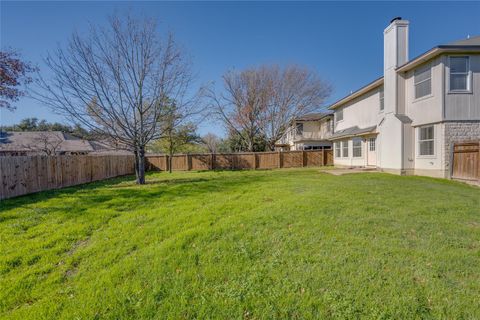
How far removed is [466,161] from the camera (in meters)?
10.4

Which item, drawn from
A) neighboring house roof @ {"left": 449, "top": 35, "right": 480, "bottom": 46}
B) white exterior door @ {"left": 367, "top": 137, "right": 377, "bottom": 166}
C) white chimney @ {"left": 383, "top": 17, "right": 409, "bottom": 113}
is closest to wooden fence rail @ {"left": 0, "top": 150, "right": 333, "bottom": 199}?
white exterior door @ {"left": 367, "top": 137, "right": 377, "bottom": 166}

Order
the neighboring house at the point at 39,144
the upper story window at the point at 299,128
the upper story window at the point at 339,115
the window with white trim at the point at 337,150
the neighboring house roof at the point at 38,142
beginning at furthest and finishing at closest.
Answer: the upper story window at the point at 299,128
the neighboring house roof at the point at 38,142
the neighboring house at the point at 39,144
the upper story window at the point at 339,115
the window with white trim at the point at 337,150

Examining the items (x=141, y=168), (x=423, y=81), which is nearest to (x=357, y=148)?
(x=423, y=81)

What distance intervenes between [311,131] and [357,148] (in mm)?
11412

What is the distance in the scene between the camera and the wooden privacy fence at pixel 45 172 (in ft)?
29.0

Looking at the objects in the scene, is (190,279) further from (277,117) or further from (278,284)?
(277,117)

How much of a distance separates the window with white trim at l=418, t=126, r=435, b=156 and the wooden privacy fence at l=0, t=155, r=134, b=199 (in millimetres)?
18080

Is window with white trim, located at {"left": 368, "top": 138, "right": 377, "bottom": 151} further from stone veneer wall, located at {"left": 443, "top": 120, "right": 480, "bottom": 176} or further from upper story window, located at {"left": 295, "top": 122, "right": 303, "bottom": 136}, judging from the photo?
upper story window, located at {"left": 295, "top": 122, "right": 303, "bottom": 136}

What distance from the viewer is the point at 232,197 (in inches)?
295

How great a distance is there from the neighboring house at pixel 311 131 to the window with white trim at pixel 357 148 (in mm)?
8318

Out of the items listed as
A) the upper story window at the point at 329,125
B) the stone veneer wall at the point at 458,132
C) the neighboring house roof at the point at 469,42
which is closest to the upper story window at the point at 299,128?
the upper story window at the point at 329,125

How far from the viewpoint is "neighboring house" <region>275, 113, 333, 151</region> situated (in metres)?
27.3

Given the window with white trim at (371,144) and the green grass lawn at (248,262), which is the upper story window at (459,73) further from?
the green grass lawn at (248,262)

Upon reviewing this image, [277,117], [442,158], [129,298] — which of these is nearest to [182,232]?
[129,298]
